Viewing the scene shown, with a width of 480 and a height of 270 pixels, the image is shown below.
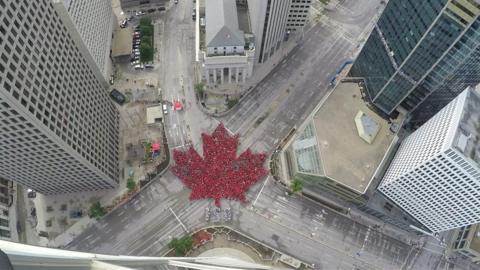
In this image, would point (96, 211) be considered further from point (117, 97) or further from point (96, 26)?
point (96, 26)

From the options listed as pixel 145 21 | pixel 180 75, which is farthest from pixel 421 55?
pixel 145 21

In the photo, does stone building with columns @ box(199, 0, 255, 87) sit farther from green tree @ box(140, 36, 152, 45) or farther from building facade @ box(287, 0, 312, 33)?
green tree @ box(140, 36, 152, 45)

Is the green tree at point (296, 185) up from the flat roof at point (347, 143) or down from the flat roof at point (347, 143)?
down

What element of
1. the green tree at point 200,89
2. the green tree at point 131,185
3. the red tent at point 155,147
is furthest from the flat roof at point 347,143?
the green tree at point 131,185

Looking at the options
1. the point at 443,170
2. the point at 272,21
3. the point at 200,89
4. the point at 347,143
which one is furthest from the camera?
the point at 200,89

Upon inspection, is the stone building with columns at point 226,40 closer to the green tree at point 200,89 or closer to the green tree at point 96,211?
the green tree at point 200,89
